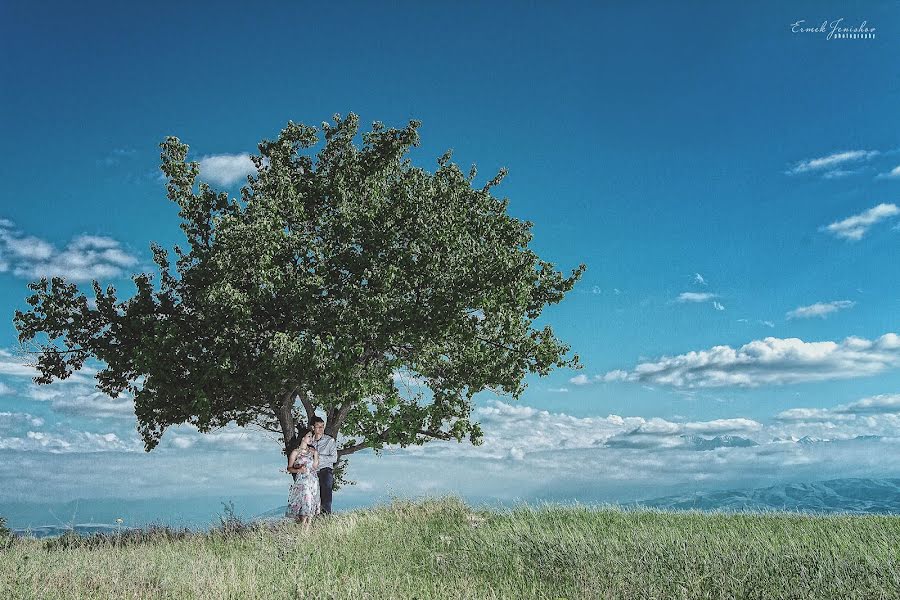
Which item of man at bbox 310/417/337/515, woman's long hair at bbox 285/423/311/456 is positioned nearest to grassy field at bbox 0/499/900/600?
man at bbox 310/417/337/515

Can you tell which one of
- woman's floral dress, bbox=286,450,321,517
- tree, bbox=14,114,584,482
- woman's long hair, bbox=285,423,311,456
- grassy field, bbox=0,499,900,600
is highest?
tree, bbox=14,114,584,482

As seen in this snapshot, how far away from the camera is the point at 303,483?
19.1m

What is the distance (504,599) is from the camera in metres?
10.6

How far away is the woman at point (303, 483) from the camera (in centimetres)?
1900

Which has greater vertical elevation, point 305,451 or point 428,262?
point 428,262

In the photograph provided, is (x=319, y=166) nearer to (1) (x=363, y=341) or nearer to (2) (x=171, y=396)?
(1) (x=363, y=341)

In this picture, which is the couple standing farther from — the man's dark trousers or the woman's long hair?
the woman's long hair

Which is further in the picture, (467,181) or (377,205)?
(467,181)

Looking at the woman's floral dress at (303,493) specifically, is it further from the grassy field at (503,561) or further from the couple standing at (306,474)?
the grassy field at (503,561)

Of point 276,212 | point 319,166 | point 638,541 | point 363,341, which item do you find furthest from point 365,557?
point 319,166

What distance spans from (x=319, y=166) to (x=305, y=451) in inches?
403

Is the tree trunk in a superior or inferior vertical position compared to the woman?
superior

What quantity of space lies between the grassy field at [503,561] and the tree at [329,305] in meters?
4.60

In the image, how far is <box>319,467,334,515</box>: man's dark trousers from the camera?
22391 millimetres
